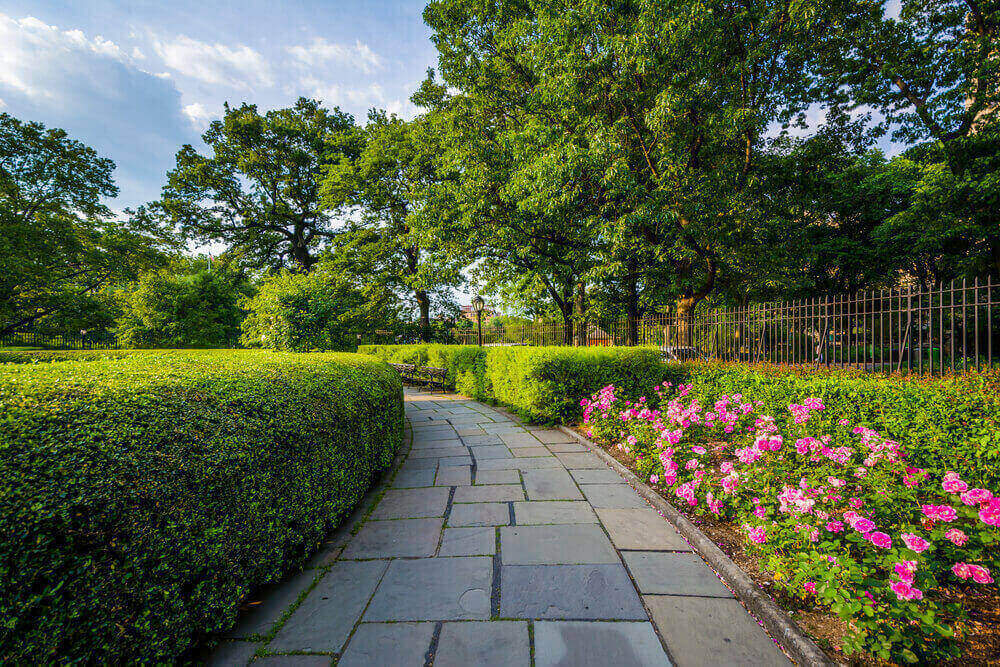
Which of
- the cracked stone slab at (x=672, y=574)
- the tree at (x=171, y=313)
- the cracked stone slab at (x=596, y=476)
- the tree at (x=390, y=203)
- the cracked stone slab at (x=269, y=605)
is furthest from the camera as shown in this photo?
the tree at (x=390, y=203)

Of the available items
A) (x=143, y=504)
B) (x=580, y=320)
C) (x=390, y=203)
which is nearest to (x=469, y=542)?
(x=143, y=504)

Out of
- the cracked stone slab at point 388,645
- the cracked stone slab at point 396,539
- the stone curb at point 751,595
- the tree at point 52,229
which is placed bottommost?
the cracked stone slab at point 396,539

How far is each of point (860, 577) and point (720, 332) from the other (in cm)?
627

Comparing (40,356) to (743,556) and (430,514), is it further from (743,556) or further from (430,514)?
(743,556)

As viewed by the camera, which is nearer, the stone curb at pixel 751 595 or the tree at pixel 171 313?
the stone curb at pixel 751 595

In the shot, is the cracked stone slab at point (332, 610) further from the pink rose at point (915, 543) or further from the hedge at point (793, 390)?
the hedge at point (793, 390)

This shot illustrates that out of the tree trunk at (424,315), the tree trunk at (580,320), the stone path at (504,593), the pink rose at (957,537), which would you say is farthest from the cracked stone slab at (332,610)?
the tree trunk at (424,315)

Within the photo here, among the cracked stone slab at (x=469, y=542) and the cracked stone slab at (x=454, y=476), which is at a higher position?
the cracked stone slab at (x=469, y=542)

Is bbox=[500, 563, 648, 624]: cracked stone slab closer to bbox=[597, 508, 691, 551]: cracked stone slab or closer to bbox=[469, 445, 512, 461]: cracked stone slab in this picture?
bbox=[597, 508, 691, 551]: cracked stone slab

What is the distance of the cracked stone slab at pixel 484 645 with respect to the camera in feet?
4.99

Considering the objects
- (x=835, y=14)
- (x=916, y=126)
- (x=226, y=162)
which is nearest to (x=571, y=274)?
(x=835, y=14)

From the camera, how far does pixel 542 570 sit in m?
2.10

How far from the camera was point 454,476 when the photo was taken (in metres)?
3.55

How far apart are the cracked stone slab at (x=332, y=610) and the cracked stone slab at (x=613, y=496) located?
5.44 ft
